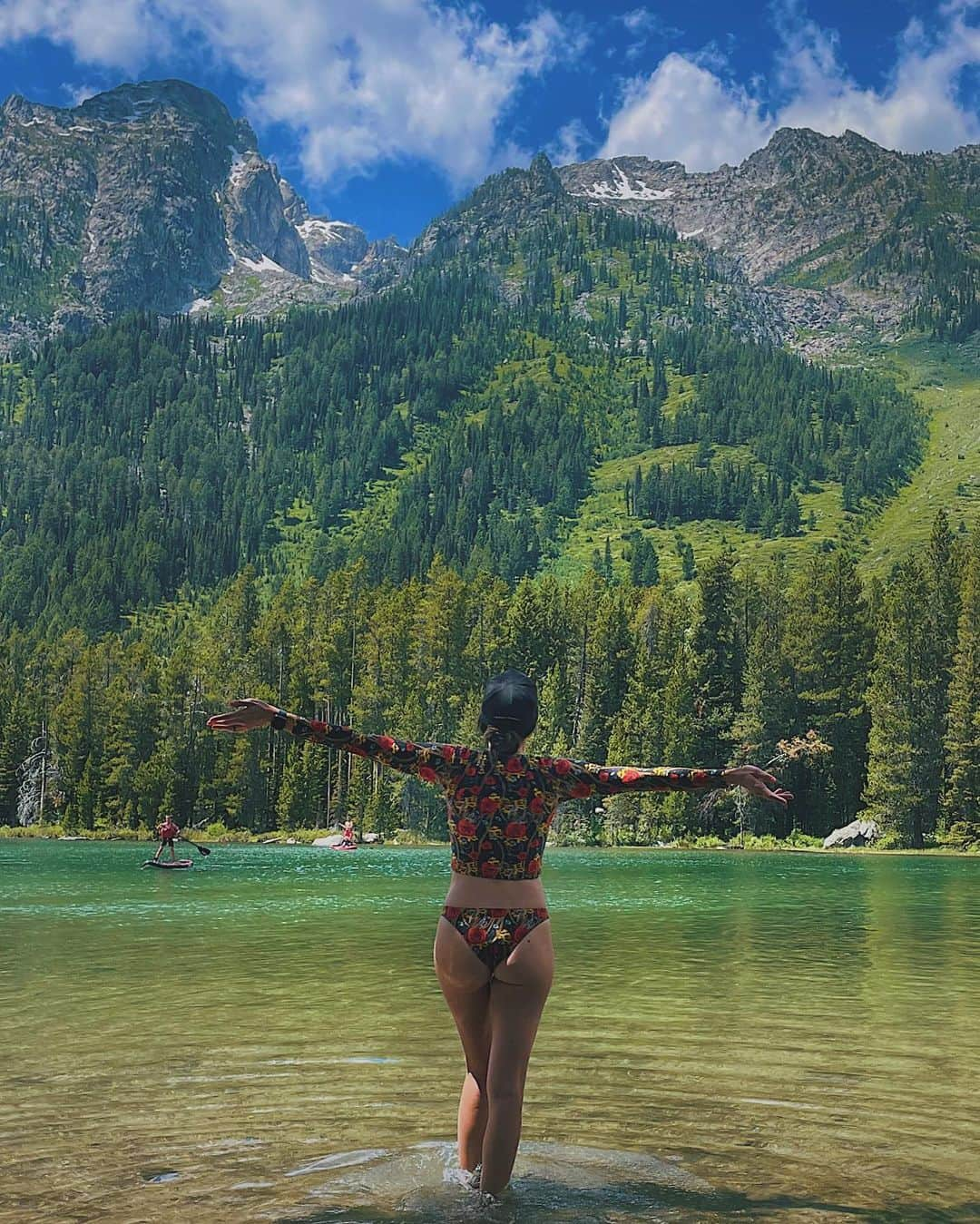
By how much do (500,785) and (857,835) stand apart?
94999 millimetres

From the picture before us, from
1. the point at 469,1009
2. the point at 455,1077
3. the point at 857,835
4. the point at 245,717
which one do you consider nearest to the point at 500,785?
the point at 469,1009

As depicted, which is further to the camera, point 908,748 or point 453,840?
point 908,748

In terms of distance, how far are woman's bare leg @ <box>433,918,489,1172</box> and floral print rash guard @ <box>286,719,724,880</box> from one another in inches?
21.8

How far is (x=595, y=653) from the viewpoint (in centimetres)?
12494

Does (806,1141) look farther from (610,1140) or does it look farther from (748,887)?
(748,887)

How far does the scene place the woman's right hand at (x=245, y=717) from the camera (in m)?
9.56

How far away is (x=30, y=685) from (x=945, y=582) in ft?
327

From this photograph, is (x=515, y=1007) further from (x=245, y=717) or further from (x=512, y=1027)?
(x=245, y=717)

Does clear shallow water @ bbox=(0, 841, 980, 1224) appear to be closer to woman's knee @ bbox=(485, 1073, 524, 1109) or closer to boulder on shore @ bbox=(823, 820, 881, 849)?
woman's knee @ bbox=(485, 1073, 524, 1109)

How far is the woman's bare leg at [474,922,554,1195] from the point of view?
907 centimetres

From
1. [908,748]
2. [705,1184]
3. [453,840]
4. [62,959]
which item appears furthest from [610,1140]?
[908,748]

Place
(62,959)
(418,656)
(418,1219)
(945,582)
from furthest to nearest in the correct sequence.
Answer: (418,656)
(945,582)
(62,959)
(418,1219)

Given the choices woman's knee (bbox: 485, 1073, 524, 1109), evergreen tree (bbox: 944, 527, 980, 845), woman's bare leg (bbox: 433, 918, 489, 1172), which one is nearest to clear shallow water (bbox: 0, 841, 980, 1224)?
woman's bare leg (bbox: 433, 918, 489, 1172)

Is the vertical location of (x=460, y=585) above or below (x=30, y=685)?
above
